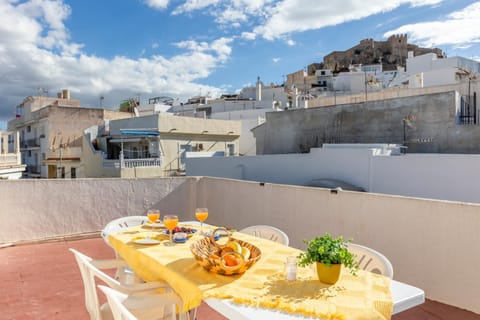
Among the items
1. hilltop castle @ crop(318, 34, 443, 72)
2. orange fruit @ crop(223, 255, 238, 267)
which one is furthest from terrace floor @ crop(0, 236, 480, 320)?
hilltop castle @ crop(318, 34, 443, 72)

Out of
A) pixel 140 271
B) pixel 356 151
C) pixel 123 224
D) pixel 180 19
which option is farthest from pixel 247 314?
pixel 180 19

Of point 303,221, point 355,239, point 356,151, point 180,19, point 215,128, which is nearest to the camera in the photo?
point 355,239

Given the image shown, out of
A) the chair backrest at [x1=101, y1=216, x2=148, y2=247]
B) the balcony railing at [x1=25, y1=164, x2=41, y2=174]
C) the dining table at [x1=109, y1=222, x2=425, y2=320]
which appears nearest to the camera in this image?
the dining table at [x1=109, y1=222, x2=425, y2=320]

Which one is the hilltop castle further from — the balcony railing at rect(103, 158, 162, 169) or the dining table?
the dining table

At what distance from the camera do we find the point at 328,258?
170cm

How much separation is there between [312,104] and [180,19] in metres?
7.35

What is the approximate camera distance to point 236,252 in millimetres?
1969

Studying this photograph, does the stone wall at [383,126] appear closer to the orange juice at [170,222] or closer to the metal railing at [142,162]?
the metal railing at [142,162]

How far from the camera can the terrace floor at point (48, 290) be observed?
3.11m

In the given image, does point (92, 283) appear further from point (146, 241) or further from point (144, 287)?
point (146, 241)

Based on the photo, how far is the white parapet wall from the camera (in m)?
3.37

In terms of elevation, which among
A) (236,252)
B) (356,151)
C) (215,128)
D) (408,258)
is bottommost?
(408,258)

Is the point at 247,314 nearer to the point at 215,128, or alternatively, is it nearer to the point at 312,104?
the point at 312,104

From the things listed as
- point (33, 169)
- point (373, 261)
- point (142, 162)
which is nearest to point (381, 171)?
point (373, 261)
